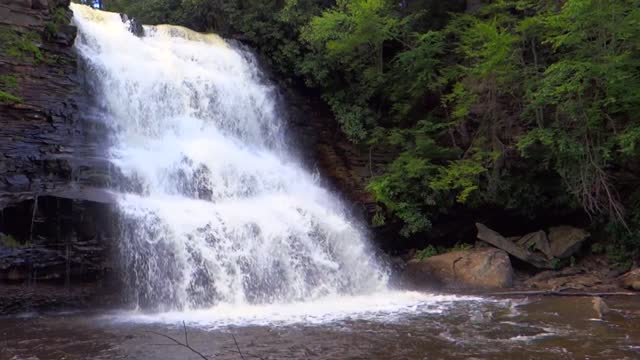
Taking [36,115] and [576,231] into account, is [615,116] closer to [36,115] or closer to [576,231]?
[576,231]

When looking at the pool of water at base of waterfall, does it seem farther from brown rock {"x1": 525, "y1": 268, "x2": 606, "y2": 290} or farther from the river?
brown rock {"x1": 525, "y1": 268, "x2": 606, "y2": 290}

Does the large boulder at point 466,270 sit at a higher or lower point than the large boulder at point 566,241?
lower

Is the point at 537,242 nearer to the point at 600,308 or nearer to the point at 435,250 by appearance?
the point at 435,250

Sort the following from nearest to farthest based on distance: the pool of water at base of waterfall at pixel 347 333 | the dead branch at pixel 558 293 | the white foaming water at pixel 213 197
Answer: the pool of water at base of waterfall at pixel 347 333 → the white foaming water at pixel 213 197 → the dead branch at pixel 558 293

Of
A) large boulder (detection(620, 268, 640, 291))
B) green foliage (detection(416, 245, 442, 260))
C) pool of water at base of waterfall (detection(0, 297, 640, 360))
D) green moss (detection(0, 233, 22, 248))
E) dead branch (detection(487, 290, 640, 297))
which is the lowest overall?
dead branch (detection(487, 290, 640, 297))

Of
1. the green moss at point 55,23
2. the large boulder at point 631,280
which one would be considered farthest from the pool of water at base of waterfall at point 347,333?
the green moss at point 55,23

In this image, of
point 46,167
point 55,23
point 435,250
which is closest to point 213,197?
point 46,167

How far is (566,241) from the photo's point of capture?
1508 centimetres

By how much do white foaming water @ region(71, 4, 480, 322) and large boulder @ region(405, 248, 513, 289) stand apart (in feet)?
3.40

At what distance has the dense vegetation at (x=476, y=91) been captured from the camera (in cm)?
1341

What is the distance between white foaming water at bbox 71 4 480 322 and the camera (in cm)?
1175

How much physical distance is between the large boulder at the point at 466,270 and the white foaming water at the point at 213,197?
1.04m

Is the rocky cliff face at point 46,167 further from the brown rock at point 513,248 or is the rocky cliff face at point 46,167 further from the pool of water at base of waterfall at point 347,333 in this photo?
the brown rock at point 513,248

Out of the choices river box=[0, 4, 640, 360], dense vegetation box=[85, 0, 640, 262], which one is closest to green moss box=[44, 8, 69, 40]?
river box=[0, 4, 640, 360]
